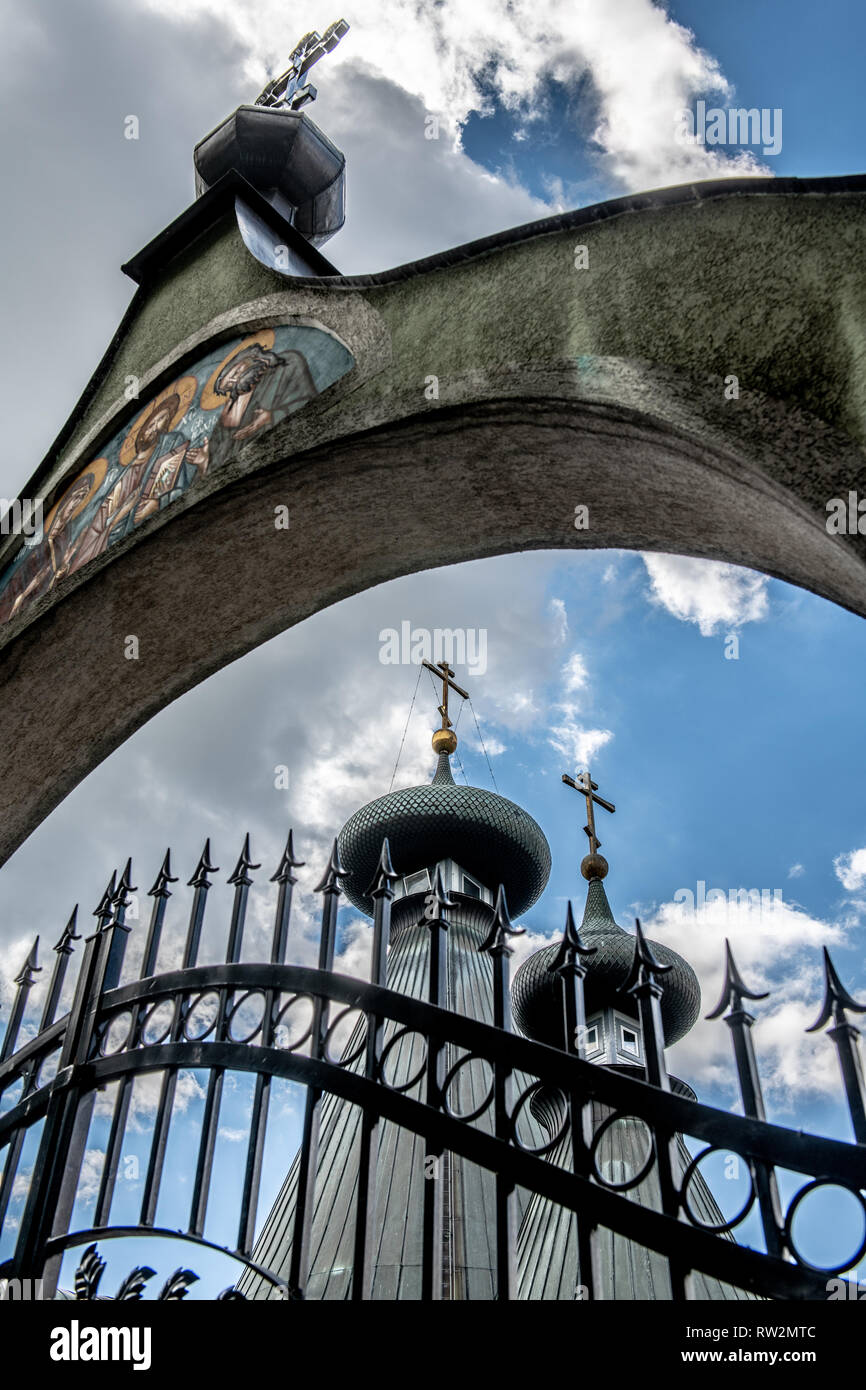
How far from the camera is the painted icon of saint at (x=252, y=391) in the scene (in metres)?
3.75

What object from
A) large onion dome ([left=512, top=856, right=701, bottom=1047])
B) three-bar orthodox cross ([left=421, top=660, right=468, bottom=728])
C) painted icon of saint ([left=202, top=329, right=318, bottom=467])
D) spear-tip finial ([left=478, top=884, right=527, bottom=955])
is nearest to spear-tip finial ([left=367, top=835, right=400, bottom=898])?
spear-tip finial ([left=478, top=884, right=527, bottom=955])

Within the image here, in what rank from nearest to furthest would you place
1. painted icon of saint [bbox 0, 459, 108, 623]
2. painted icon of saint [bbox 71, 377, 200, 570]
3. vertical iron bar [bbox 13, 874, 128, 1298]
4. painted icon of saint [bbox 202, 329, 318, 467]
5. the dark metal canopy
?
vertical iron bar [bbox 13, 874, 128, 1298] → painted icon of saint [bbox 202, 329, 318, 467] → painted icon of saint [bbox 71, 377, 200, 570] → painted icon of saint [bbox 0, 459, 108, 623] → the dark metal canopy

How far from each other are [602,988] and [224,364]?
17.1m

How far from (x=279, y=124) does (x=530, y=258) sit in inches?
151

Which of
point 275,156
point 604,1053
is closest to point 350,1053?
point 275,156

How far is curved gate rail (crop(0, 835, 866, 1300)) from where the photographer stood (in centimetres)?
192

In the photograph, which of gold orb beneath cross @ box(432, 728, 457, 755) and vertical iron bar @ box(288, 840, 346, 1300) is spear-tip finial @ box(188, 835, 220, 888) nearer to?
vertical iron bar @ box(288, 840, 346, 1300)

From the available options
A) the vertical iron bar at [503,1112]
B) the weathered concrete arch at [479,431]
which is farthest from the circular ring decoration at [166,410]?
the vertical iron bar at [503,1112]

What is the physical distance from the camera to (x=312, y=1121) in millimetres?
2631

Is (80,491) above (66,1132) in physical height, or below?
above

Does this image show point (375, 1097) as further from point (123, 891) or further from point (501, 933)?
point (123, 891)

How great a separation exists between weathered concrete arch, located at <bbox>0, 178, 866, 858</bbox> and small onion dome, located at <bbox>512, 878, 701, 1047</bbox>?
50.2ft

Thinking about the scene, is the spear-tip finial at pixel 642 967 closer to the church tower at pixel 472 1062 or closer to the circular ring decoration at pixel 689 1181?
the circular ring decoration at pixel 689 1181

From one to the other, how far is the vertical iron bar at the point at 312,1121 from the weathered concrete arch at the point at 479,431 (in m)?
1.22
